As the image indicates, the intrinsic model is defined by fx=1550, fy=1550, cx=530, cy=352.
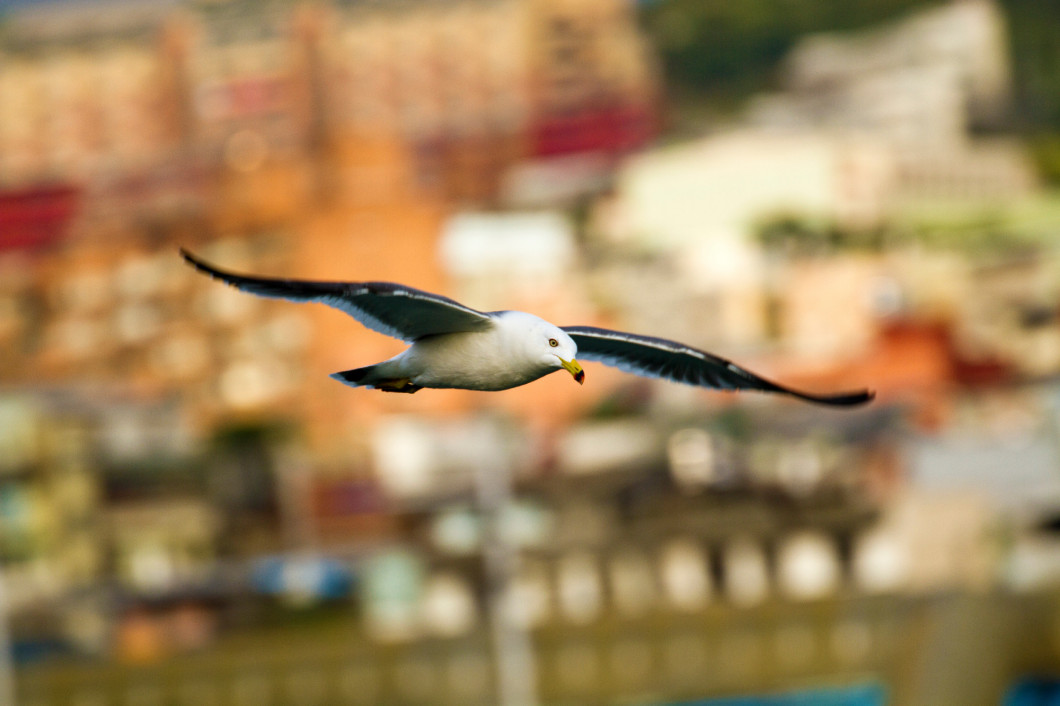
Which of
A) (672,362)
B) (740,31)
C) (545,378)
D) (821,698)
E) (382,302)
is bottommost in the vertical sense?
(821,698)

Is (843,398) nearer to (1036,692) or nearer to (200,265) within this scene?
(200,265)

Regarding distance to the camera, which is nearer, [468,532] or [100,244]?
[468,532]

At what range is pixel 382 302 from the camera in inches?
234

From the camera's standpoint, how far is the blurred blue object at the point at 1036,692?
21.5 metres

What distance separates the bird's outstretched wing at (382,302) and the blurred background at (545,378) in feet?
43.0

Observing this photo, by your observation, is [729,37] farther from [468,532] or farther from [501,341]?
[501,341]

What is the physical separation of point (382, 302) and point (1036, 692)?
62.4 feet

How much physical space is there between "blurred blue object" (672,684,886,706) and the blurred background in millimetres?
113

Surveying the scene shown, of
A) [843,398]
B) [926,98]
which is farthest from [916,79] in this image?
[843,398]

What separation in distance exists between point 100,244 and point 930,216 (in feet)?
135

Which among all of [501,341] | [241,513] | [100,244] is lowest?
[241,513]

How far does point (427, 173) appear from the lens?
7225 centimetres

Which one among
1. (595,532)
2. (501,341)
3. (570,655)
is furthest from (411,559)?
(501,341)

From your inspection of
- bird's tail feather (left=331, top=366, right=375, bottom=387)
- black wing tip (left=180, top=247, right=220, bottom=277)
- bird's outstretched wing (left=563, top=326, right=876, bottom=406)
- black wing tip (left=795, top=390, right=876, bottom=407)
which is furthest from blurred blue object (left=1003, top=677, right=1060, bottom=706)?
black wing tip (left=180, top=247, right=220, bottom=277)
